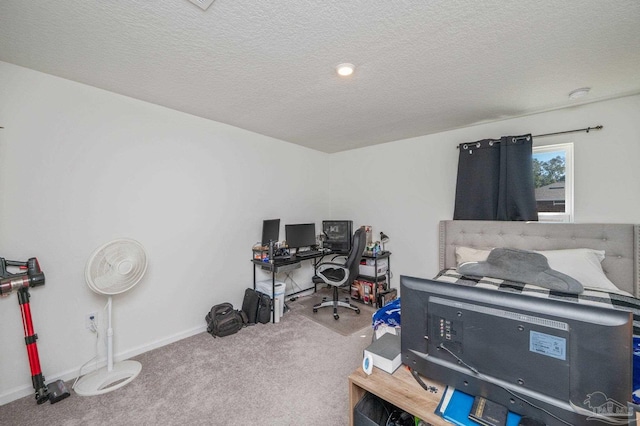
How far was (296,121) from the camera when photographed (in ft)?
9.83

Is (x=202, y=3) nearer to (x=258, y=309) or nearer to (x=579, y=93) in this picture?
(x=258, y=309)

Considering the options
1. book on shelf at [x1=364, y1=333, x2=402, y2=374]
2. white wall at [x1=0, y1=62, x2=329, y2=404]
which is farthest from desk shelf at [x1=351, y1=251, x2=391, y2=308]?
book on shelf at [x1=364, y1=333, x2=402, y2=374]

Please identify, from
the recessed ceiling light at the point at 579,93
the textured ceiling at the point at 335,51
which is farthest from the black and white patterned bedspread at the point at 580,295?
the recessed ceiling light at the point at 579,93

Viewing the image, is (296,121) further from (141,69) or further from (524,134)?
(524,134)

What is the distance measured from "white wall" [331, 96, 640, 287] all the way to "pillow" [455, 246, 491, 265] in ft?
1.60

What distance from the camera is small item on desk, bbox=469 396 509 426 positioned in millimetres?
798

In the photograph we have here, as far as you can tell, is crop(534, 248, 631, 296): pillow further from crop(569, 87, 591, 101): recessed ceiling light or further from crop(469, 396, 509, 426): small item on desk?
crop(469, 396, 509, 426): small item on desk

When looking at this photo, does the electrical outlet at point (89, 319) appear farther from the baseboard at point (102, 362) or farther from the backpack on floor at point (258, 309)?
the backpack on floor at point (258, 309)

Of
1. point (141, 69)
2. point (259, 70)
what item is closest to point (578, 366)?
point (259, 70)

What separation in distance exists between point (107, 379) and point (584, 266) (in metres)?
4.06

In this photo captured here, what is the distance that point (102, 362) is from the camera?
89.4 inches

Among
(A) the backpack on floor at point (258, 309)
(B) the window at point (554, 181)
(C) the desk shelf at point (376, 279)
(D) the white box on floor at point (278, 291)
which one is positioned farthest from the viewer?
(C) the desk shelf at point (376, 279)

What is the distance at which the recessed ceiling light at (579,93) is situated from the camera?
2188 millimetres

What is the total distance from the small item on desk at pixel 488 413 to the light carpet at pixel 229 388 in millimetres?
1137
